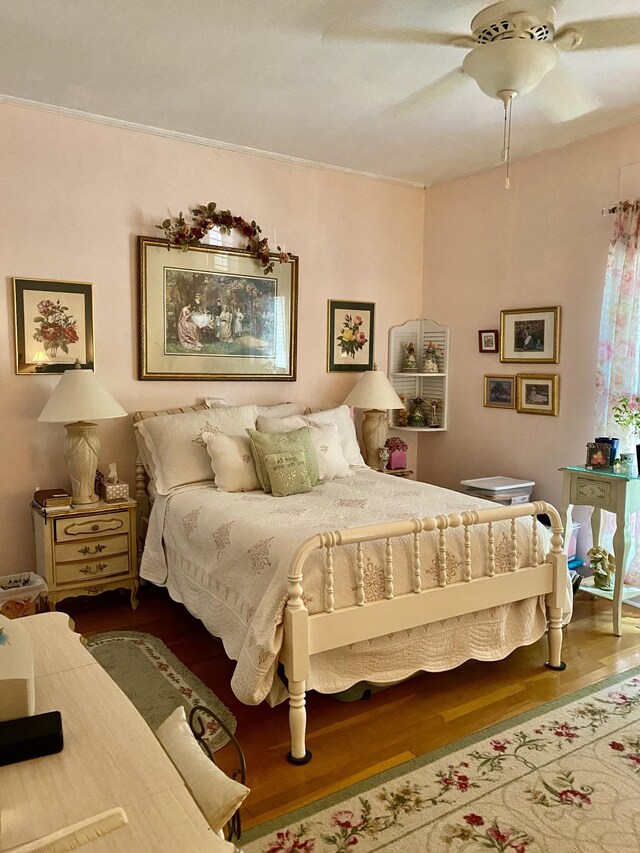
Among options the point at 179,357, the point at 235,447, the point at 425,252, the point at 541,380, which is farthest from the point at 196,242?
the point at 541,380

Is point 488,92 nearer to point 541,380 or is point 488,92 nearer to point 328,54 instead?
point 328,54

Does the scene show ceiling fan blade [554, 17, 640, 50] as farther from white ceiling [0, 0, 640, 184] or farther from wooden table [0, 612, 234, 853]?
wooden table [0, 612, 234, 853]

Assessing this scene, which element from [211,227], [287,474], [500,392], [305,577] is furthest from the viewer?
[500,392]

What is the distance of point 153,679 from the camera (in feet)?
8.95

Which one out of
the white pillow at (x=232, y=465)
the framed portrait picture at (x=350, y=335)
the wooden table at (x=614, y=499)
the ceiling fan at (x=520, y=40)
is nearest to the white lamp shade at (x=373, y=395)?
the framed portrait picture at (x=350, y=335)

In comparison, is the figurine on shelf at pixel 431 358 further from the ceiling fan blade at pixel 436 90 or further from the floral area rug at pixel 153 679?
the floral area rug at pixel 153 679

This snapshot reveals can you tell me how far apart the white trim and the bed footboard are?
2.80 metres

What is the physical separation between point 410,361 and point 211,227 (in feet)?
6.10

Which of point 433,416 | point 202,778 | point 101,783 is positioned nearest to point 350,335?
point 433,416

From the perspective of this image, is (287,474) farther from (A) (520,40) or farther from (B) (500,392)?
(A) (520,40)

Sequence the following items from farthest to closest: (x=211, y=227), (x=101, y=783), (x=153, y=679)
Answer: (x=211, y=227), (x=153, y=679), (x=101, y=783)

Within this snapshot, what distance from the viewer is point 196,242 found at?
393 cm

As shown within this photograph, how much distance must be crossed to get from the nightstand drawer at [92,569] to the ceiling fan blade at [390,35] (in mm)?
2788

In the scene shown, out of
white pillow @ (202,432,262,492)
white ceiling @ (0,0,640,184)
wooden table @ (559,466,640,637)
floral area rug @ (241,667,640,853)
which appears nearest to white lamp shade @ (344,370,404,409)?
white pillow @ (202,432,262,492)
